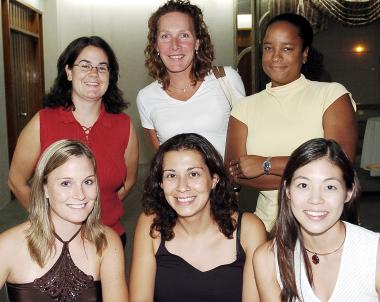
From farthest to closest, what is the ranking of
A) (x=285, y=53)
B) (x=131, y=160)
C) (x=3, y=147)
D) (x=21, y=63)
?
(x=21, y=63), (x=3, y=147), (x=131, y=160), (x=285, y=53)

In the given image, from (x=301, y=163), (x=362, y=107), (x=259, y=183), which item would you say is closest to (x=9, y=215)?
(x=259, y=183)

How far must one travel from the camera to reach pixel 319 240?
1.86 metres

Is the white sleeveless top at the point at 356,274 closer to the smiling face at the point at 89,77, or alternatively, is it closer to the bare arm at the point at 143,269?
the bare arm at the point at 143,269

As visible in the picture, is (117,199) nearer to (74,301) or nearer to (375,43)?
(74,301)

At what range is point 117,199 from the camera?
252 centimetres

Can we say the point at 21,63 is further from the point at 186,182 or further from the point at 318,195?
the point at 318,195

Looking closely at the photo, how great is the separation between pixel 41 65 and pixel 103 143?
254 inches

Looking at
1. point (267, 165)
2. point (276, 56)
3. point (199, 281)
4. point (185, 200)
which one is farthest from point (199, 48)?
point (199, 281)

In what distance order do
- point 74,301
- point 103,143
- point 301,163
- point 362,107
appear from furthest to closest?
1. point 362,107
2. point 103,143
3. point 74,301
4. point 301,163

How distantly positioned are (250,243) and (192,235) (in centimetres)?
23

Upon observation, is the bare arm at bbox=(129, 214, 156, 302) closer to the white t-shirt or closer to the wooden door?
the white t-shirt

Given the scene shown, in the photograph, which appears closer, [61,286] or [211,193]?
[61,286]

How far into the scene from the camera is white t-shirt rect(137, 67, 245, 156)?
96.5 inches

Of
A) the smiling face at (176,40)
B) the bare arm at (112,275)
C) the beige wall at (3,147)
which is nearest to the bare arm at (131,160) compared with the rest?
the smiling face at (176,40)
